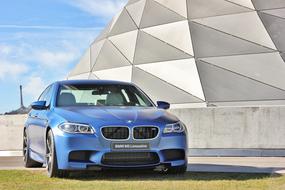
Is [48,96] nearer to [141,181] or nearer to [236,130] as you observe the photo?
[141,181]

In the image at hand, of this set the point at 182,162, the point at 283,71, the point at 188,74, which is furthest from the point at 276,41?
the point at 182,162

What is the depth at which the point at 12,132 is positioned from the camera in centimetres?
1678

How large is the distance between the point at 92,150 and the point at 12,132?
8664 mm

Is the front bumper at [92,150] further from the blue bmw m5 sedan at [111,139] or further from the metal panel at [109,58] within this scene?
the metal panel at [109,58]

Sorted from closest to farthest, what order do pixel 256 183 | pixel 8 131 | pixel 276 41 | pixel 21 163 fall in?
pixel 256 183 < pixel 21 163 < pixel 8 131 < pixel 276 41

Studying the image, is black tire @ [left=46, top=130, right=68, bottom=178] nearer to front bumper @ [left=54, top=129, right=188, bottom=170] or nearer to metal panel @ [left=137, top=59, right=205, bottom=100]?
front bumper @ [left=54, top=129, right=188, bottom=170]

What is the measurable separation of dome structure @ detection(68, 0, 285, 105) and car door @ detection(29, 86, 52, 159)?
495 inches

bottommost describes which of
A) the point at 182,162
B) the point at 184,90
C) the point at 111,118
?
the point at 184,90

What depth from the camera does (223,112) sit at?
47.5 ft

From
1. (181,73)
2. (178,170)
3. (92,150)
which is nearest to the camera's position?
(92,150)

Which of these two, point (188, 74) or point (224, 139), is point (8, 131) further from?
point (188, 74)

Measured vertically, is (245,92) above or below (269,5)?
below

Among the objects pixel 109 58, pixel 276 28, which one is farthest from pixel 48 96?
pixel 109 58

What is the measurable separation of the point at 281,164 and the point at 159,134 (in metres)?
3.42
